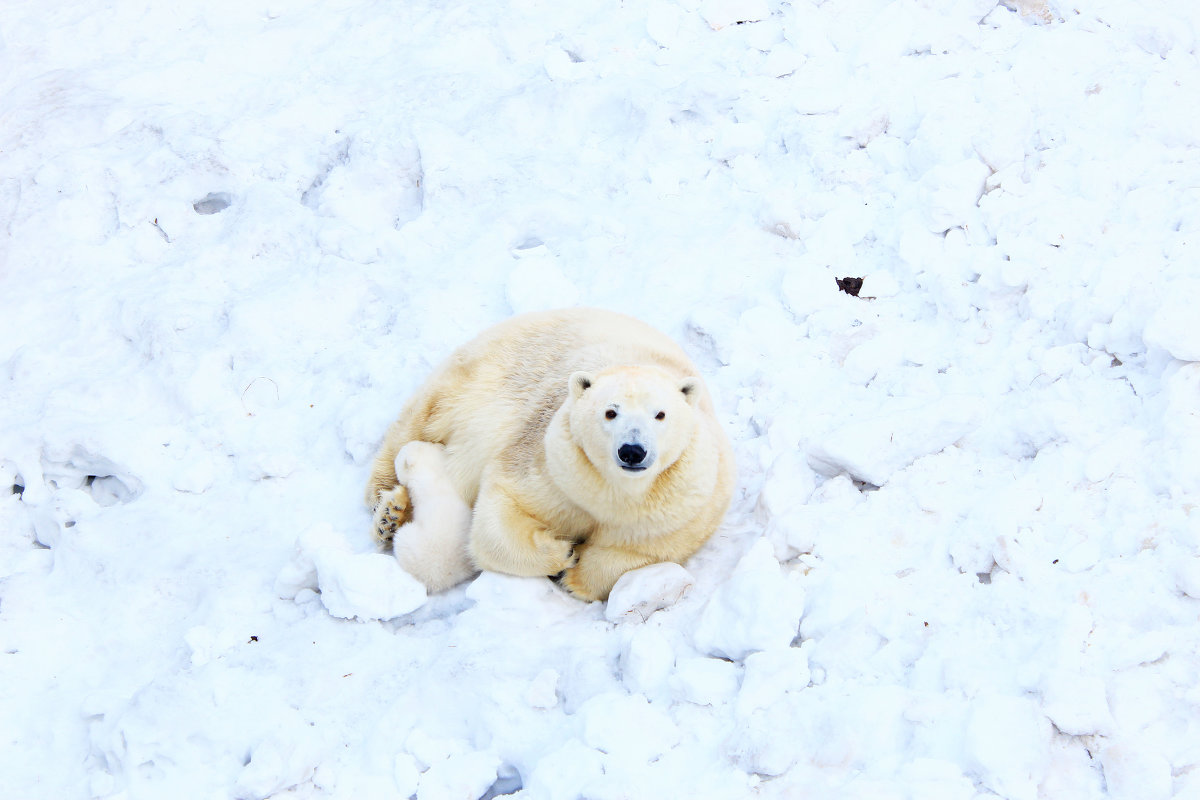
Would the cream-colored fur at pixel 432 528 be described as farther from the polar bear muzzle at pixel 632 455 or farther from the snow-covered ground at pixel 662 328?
the polar bear muzzle at pixel 632 455

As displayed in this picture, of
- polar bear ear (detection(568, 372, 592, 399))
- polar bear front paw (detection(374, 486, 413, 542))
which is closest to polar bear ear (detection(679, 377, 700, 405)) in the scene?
polar bear ear (detection(568, 372, 592, 399))

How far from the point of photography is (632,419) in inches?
151

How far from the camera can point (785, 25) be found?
274 inches

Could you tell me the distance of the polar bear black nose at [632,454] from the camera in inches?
147

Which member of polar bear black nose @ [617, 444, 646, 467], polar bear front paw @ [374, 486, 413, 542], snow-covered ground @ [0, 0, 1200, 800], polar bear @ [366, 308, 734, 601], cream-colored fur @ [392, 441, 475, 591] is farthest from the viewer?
polar bear front paw @ [374, 486, 413, 542]

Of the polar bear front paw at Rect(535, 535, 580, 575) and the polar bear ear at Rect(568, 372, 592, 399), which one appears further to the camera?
the polar bear front paw at Rect(535, 535, 580, 575)

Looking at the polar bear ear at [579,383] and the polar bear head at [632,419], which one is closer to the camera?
the polar bear head at [632,419]

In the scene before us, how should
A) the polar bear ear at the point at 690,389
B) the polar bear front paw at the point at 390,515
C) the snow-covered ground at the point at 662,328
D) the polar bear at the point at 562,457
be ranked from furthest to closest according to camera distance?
1. the polar bear front paw at the point at 390,515
2. the polar bear ear at the point at 690,389
3. the polar bear at the point at 562,457
4. the snow-covered ground at the point at 662,328

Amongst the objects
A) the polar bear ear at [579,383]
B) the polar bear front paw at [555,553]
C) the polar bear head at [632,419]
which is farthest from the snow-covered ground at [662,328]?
the polar bear ear at [579,383]

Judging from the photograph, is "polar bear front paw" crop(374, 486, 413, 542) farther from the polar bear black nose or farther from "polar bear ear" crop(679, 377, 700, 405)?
"polar bear ear" crop(679, 377, 700, 405)

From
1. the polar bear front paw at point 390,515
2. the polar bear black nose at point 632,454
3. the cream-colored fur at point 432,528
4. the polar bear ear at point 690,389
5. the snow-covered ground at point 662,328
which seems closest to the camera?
the snow-covered ground at point 662,328

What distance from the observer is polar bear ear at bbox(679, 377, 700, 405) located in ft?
13.7

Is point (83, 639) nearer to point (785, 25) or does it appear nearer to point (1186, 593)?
point (1186, 593)

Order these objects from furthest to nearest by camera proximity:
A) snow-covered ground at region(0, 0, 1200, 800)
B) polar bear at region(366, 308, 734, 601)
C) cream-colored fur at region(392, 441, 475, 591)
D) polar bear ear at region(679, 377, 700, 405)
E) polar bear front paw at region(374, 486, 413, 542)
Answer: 1. polar bear front paw at region(374, 486, 413, 542)
2. cream-colored fur at region(392, 441, 475, 591)
3. polar bear ear at region(679, 377, 700, 405)
4. polar bear at region(366, 308, 734, 601)
5. snow-covered ground at region(0, 0, 1200, 800)
